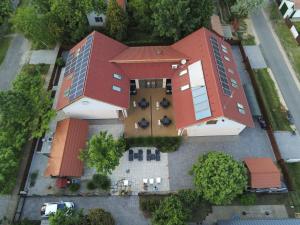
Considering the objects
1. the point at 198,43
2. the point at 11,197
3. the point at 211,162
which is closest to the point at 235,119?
the point at 211,162

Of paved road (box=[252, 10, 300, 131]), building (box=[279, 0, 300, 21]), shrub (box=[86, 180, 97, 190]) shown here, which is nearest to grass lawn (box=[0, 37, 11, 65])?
shrub (box=[86, 180, 97, 190])

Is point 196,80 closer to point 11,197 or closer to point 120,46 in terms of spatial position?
point 120,46

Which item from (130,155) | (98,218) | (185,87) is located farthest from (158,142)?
(98,218)

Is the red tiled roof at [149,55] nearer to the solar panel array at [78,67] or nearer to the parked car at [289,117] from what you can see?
the solar panel array at [78,67]

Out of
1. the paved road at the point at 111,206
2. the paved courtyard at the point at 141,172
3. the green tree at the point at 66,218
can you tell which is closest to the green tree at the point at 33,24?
the paved courtyard at the point at 141,172

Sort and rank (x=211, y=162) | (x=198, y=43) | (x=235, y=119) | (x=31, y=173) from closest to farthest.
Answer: (x=211, y=162) < (x=235, y=119) < (x=31, y=173) < (x=198, y=43)

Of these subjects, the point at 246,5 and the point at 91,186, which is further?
the point at 246,5

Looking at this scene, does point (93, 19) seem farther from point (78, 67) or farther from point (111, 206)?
point (111, 206)
